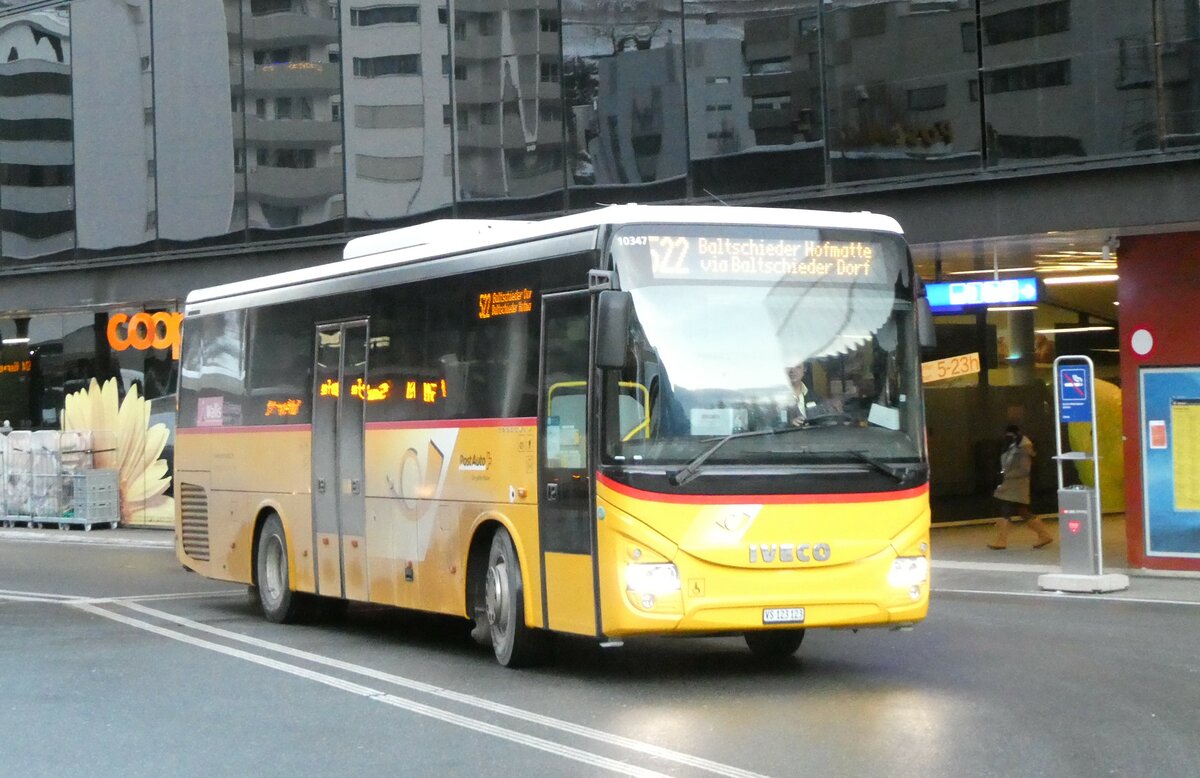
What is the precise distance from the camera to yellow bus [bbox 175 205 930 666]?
10.4m

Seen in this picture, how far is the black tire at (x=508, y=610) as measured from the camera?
11.6 metres

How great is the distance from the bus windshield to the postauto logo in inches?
880

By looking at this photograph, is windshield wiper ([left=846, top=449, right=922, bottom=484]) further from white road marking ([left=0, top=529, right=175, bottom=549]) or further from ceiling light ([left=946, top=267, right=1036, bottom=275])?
white road marking ([left=0, top=529, right=175, bottom=549])

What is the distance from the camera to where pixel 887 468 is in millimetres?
10703

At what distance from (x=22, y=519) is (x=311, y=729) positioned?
82.9ft

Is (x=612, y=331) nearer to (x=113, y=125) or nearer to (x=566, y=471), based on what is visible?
(x=566, y=471)

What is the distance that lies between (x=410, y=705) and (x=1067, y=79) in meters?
12.2

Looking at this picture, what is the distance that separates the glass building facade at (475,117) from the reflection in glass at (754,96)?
0.03 meters

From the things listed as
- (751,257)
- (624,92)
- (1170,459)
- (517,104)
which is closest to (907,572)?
(751,257)

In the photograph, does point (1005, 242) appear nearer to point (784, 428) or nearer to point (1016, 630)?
point (1016, 630)

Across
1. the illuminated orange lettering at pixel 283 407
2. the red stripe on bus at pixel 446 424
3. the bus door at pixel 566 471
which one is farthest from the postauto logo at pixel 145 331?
the bus door at pixel 566 471

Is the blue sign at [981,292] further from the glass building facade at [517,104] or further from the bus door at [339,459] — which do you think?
the bus door at [339,459]

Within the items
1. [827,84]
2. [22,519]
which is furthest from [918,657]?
[22,519]

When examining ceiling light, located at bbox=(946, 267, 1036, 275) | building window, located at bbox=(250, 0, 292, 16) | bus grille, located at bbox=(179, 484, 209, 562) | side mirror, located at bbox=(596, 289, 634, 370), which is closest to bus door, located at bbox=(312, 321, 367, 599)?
bus grille, located at bbox=(179, 484, 209, 562)
